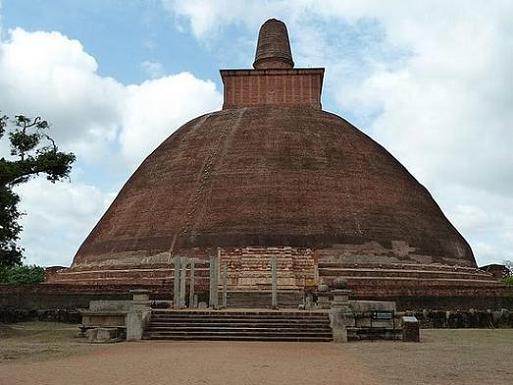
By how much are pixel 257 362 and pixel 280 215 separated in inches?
556

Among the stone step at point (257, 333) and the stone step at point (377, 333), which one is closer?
the stone step at point (257, 333)

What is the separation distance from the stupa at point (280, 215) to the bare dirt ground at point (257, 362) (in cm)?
785

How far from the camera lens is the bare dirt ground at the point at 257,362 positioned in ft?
26.8

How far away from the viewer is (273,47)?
3191 cm

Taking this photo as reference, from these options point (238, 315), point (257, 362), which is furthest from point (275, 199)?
point (257, 362)

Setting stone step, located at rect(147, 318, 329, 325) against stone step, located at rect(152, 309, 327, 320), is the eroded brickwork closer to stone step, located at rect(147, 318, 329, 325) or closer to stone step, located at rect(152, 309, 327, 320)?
stone step, located at rect(152, 309, 327, 320)

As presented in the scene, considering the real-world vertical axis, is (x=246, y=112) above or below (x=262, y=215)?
above

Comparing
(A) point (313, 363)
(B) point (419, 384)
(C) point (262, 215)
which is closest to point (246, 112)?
(C) point (262, 215)

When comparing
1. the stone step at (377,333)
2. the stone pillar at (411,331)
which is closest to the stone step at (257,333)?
the stone step at (377,333)

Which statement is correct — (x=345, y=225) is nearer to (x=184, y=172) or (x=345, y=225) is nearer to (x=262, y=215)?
(x=262, y=215)

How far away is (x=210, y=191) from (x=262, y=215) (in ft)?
8.06

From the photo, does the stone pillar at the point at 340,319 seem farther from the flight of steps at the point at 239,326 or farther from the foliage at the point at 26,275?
the foliage at the point at 26,275

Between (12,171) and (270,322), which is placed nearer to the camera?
(270,322)

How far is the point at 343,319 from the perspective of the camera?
14.6 m
